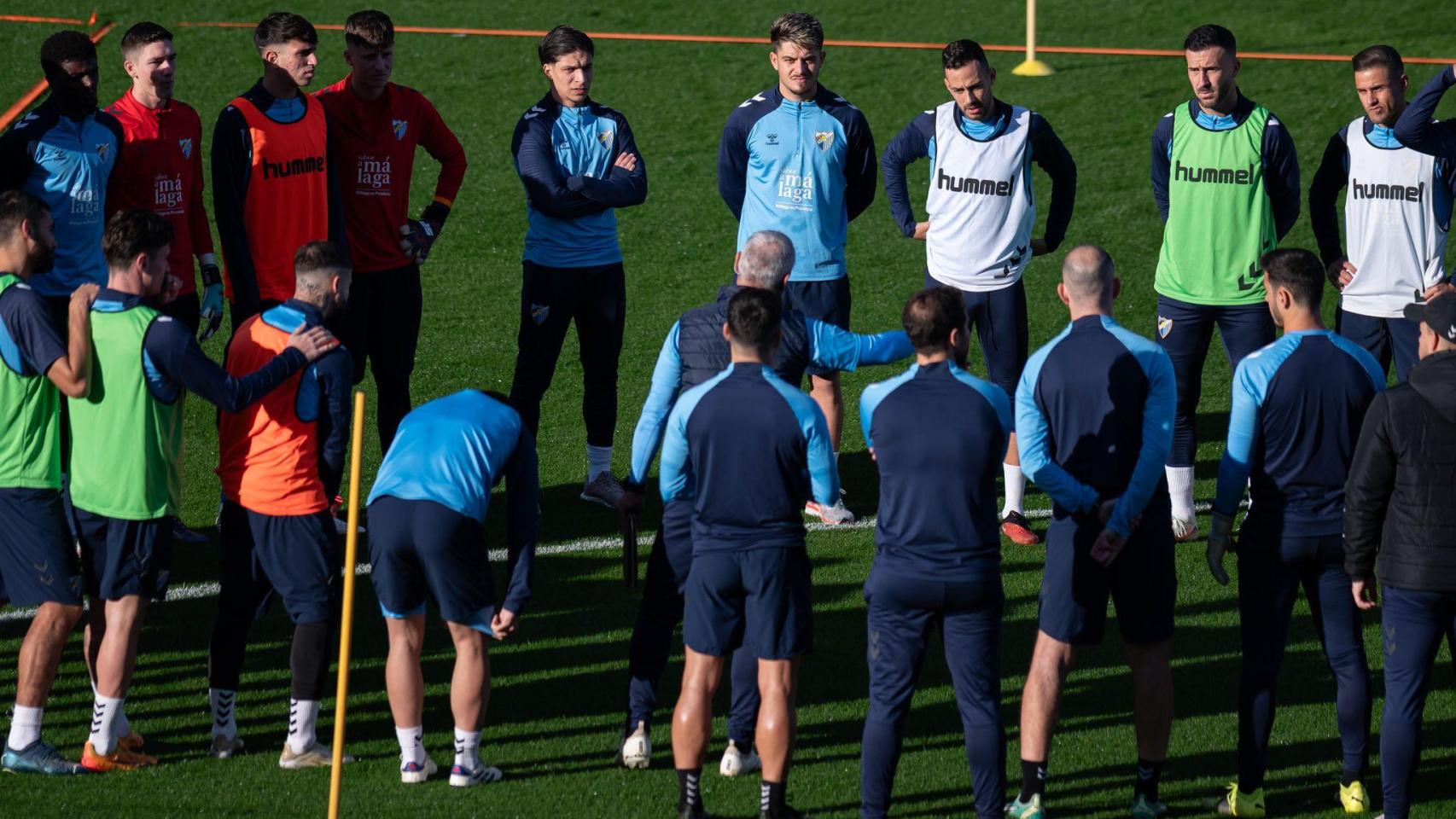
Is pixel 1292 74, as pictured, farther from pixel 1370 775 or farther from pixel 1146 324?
pixel 1370 775

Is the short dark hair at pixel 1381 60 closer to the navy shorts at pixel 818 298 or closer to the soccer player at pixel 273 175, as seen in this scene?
the navy shorts at pixel 818 298

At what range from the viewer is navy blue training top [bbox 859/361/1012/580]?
6133 millimetres

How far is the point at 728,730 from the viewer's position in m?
7.21

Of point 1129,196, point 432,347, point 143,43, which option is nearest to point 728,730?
point 143,43

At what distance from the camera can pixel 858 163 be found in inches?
394

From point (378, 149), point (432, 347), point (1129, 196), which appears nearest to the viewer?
point (378, 149)

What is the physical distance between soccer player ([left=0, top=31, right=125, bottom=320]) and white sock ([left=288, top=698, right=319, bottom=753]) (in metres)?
2.50

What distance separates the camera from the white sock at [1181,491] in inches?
385

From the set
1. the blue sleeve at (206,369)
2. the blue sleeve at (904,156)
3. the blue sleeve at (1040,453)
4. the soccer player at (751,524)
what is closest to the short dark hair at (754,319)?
the soccer player at (751,524)

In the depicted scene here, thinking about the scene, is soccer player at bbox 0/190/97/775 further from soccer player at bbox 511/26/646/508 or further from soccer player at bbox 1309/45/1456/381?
soccer player at bbox 1309/45/1456/381

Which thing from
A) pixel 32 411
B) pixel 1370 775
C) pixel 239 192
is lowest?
pixel 1370 775

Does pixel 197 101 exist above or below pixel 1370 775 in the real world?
above

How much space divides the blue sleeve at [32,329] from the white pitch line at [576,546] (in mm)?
2339

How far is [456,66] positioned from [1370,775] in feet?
44.3
